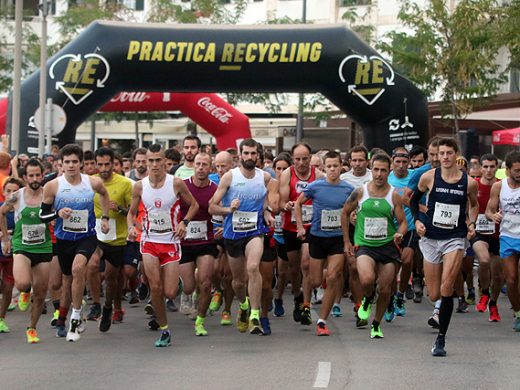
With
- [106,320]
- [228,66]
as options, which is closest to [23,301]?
[106,320]

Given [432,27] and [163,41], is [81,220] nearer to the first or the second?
[163,41]

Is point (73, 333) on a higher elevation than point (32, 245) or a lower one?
lower

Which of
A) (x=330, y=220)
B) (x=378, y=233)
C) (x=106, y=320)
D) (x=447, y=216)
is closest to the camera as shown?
(x=447, y=216)

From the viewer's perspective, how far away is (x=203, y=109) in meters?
28.2

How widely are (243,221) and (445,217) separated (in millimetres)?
2099

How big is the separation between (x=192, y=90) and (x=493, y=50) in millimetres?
10522

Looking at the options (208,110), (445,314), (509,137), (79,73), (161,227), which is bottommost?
(445,314)

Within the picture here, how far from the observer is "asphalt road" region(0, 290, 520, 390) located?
32.0ft

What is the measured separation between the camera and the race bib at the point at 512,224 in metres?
13.3

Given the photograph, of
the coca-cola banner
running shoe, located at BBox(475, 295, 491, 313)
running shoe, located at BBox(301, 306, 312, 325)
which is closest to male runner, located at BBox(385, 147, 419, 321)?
running shoe, located at BBox(475, 295, 491, 313)

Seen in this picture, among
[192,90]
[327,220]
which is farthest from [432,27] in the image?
[327,220]

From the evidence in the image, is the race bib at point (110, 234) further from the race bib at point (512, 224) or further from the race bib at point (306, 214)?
the race bib at point (512, 224)

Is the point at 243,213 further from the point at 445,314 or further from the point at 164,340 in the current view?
the point at 445,314

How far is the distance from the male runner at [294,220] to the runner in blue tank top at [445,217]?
189 centimetres
